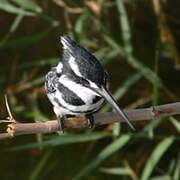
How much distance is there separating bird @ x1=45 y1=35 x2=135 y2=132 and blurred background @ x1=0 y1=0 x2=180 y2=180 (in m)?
0.79

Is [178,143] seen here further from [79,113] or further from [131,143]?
[79,113]

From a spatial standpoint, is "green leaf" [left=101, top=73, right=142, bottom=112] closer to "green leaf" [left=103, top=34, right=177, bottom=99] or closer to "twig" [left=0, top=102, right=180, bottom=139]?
"green leaf" [left=103, top=34, right=177, bottom=99]

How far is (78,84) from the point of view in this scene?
145 cm

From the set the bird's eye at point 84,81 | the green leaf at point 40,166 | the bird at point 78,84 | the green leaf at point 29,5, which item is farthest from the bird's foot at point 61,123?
the green leaf at point 40,166

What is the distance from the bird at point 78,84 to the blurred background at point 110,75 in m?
0.79

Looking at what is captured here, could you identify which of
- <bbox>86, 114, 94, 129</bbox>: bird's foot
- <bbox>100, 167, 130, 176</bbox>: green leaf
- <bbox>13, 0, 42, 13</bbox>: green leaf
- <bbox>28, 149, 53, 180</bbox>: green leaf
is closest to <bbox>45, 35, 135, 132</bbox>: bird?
<bbox>86, 114, 94, 129</bbox>: bird's foot

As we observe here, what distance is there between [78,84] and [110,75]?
1.38 m

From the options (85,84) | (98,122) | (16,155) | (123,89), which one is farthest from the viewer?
(16,155)

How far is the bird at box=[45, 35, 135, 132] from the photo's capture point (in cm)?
140

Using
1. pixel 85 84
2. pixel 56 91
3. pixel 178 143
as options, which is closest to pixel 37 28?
pixel 178 143

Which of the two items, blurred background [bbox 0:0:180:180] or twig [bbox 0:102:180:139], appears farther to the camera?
blurred background [bbox 0:0:180:180]

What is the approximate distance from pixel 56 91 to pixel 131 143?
110 cm

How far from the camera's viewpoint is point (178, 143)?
2.67 meters

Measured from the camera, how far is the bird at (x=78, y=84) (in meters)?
1.40
